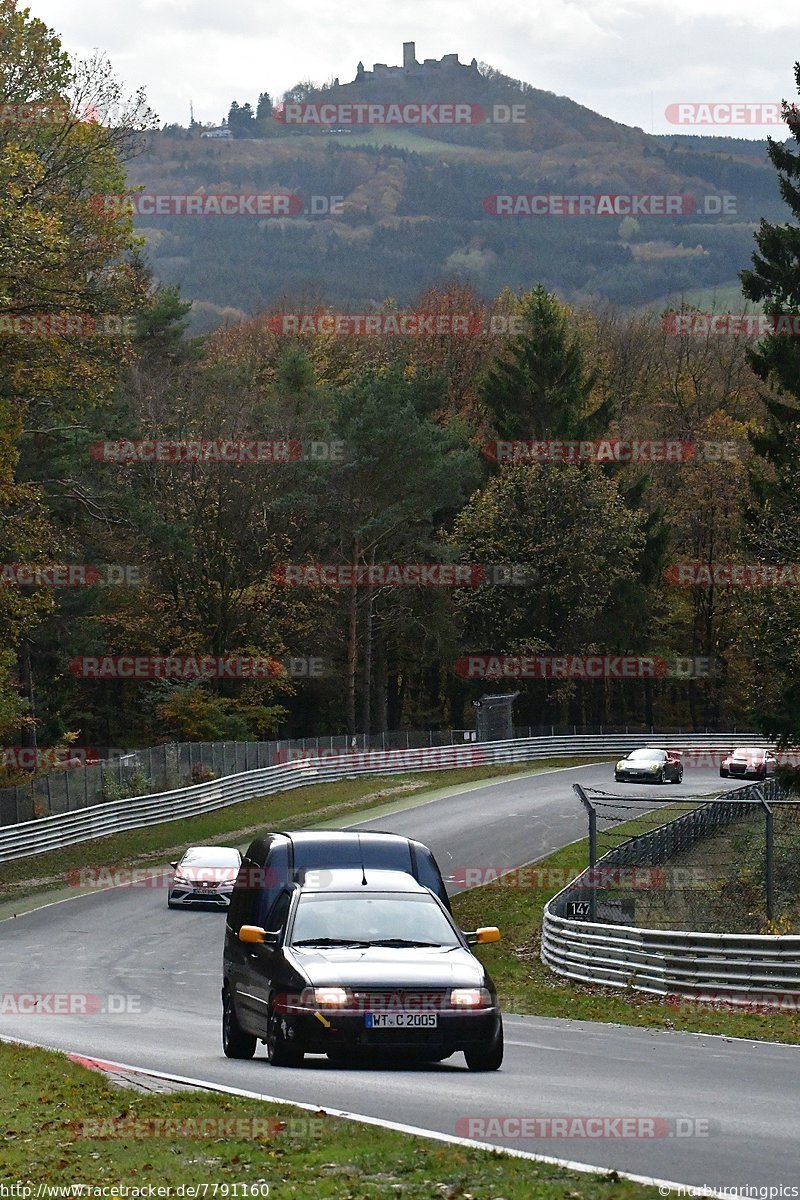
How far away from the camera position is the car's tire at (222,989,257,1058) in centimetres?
1395

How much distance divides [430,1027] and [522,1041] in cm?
506

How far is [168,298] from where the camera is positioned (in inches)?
3187

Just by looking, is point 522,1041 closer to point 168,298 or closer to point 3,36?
point 3,36

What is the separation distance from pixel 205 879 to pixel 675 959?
1422cm

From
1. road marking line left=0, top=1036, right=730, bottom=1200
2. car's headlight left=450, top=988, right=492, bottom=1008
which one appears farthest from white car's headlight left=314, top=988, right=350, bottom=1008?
road marking line left=0, top=1036, right=730, bottom=1200

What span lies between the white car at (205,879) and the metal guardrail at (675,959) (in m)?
9.54

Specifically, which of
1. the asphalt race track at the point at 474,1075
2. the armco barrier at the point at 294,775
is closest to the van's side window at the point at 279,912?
the asphalt race track at the point at 474,1075

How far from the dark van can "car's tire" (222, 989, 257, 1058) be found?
762mm

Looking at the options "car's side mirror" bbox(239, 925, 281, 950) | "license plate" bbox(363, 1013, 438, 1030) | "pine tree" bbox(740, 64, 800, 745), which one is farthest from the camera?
"pine tree" bbox(740, 64, 800, 745)

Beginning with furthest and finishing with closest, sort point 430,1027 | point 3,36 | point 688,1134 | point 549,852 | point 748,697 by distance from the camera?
point 748,697 → point 549,852 → point 3,36 → point 430,1027 → point 688,1134

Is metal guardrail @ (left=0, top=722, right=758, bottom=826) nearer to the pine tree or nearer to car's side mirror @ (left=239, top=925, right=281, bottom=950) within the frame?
the pine tree

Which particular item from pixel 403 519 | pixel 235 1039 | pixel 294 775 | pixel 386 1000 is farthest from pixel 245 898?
pixel 403 519

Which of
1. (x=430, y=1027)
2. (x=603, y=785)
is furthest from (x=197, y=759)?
(x=430, y=1027)

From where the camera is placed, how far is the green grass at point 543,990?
18781 millimetres
